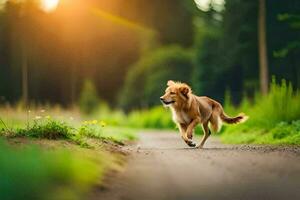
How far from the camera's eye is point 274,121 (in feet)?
74.3

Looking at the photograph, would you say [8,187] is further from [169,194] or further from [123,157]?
[123,157]

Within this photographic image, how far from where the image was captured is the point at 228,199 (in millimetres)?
9836

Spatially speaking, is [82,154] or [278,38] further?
[278,38]

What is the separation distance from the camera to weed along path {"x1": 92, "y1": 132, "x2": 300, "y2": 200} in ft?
33.2

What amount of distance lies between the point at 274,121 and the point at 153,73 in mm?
36015

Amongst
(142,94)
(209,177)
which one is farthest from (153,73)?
(209,177)

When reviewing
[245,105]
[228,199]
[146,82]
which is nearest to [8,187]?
[228,199]

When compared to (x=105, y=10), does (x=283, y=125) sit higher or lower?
lower

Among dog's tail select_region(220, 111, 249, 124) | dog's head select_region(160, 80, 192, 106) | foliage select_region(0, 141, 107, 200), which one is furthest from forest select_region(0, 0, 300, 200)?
dog's head select_region(160, 80, 192, 106)

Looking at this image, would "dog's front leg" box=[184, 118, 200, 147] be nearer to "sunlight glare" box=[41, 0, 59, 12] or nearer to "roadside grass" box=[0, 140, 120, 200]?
"roadside grass" box=[0, 140, 120, 200]

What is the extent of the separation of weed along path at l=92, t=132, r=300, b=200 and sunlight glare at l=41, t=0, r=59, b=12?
180 ft

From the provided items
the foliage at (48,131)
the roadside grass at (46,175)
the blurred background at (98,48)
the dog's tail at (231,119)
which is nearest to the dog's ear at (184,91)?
the dog's tail at (231,119)

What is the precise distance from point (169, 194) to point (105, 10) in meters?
62.0

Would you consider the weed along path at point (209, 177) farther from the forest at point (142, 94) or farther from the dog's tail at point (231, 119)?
the dog's tail at point (231, 119)
